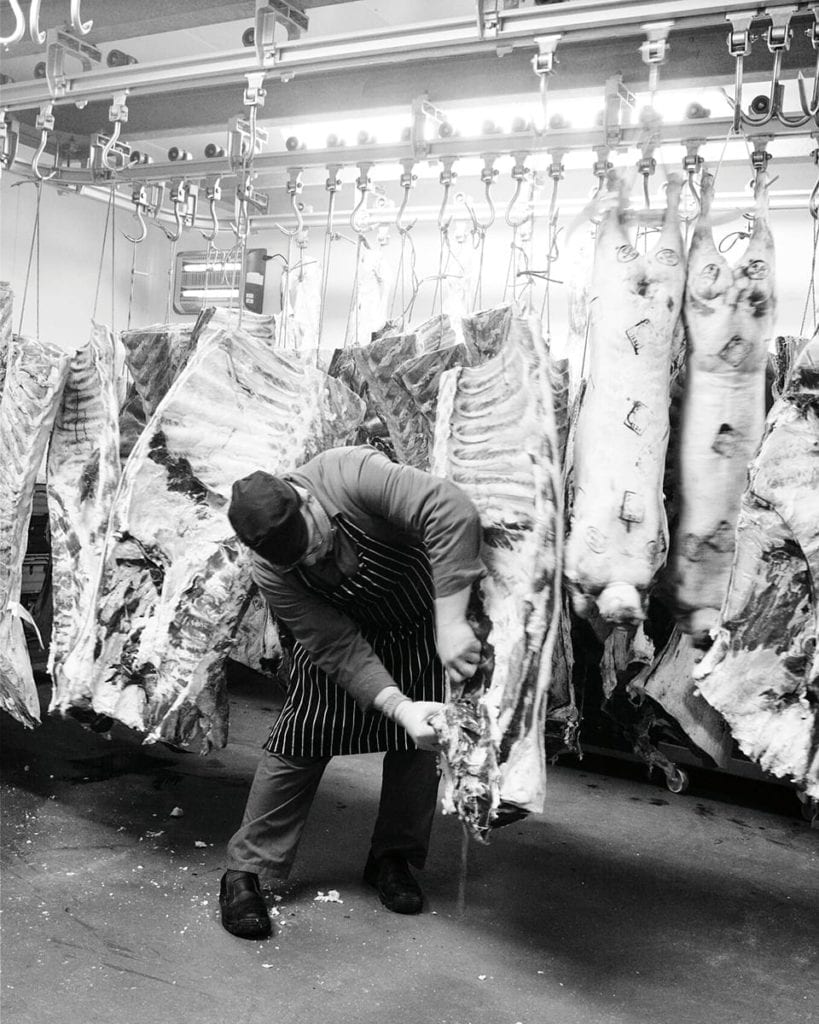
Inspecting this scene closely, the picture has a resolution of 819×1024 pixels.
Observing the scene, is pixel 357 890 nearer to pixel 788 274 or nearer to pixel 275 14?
pixel 275 14

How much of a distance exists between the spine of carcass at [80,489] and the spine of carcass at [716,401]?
1.86m

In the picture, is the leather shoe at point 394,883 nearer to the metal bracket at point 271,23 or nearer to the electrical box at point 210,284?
the metal bracket at point 271,23

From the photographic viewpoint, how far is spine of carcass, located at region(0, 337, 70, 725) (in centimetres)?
346

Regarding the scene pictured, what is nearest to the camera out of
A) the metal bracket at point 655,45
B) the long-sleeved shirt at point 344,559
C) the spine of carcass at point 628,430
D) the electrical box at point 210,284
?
the spine of carcass at point 628,430

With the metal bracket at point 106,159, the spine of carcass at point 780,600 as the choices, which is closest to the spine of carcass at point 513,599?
the spine of carcass at point 780,600

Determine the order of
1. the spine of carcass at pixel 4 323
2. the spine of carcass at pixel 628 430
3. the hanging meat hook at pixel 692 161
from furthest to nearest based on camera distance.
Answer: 1. the spine of carcass at pixel 4 323
2. the hanging meat hook at pixel 692 161
3. the spine of carcass at pixel 628 430

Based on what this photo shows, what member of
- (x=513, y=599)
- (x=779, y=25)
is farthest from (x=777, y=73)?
(x=513, y=599)

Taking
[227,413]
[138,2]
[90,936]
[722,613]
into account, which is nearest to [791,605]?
[722,613]

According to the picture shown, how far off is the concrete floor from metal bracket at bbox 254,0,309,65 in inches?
104

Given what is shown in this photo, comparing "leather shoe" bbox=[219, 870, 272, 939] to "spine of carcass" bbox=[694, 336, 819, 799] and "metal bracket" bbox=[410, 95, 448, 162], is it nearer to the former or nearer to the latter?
"spine of carcass" bbox=[694, 336, 819, 799]

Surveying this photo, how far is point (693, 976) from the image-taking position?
9.42 feet

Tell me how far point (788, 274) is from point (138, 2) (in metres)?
3.63

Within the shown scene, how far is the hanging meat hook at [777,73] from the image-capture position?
2.43m

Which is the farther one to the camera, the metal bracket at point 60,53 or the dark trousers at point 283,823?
the metal bracket at point 60,53
